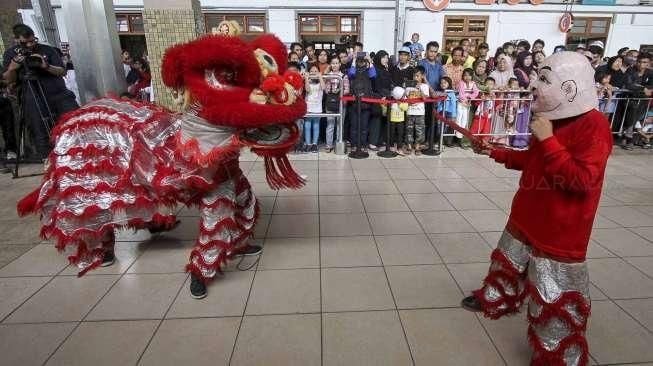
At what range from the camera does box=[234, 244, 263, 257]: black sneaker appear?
2.65 m

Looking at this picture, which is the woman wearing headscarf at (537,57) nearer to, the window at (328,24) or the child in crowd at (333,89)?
the child in crowd at (333,89)

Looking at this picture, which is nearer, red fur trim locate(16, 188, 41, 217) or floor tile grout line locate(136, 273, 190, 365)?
floor tile grout line locate(136, 273, 190, 365)

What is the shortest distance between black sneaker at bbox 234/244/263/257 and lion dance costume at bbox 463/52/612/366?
166 cm

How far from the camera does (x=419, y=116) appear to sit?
529 cm

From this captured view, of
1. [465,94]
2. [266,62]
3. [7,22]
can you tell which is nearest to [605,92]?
[465,94]

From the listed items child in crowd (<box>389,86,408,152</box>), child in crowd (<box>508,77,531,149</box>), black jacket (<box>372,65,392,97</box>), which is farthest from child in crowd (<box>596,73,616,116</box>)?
black jacket (<box>372,65,392,97</box>)

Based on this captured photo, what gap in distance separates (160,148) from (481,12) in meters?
10.7

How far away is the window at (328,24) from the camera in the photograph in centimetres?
1030

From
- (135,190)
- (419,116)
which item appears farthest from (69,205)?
(419,116)

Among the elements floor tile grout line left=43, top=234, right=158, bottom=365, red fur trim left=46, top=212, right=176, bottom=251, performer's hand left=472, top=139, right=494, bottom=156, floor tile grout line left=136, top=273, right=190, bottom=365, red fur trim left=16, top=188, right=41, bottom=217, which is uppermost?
performer's hand left=472, top=139, right=494, bottom=156

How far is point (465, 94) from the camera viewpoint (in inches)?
209

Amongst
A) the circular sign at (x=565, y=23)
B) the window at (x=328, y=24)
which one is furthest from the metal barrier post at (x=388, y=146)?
the circular sign at (x=565, y=23)

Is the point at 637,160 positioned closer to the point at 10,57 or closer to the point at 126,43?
the point at 10,57

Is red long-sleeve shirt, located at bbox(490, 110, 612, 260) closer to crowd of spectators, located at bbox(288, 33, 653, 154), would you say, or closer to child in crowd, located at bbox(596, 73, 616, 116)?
crowd of spectators, located at bbox(288, 33, 653, 154)
